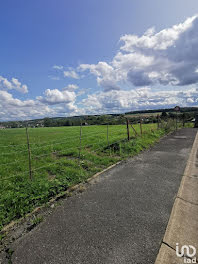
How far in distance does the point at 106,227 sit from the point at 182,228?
133 centimetres

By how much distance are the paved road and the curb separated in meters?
0.10

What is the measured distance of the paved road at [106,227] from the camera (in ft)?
6.52

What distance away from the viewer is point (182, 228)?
7.82 ft

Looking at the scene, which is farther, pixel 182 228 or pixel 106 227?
pixel 106 227

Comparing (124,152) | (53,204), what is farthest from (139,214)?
(124,152)

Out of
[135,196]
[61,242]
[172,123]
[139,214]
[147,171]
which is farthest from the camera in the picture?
[172,123]

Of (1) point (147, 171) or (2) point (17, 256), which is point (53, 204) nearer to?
(2) point (17, 256)

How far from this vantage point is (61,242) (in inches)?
87.2

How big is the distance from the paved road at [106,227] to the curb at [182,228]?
0.10 m

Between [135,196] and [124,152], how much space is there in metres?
4.06

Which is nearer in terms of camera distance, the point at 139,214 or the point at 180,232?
the point at 180,232

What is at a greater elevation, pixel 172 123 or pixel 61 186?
pixel 172 123

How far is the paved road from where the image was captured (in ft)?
6.52

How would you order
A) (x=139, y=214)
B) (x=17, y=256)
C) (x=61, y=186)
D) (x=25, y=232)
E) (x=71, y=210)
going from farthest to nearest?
1. (x=61, y=186)
2. (x=71, y=210)
3. (x=139, y=214)
4. (x=25, y=232)
5. (x=17, y=256)
